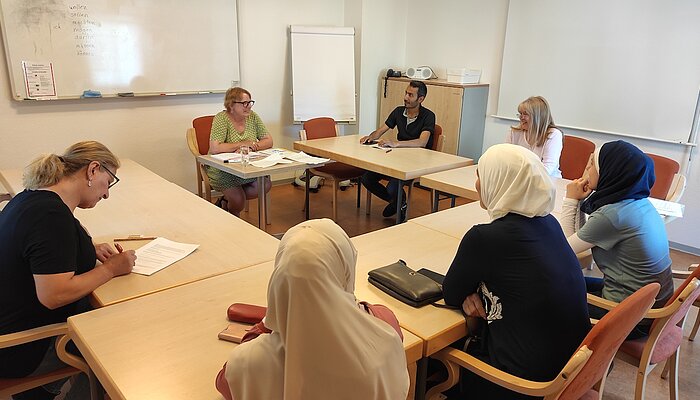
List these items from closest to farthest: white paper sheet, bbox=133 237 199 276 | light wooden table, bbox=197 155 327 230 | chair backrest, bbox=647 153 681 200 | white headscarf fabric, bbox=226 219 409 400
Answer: white headscarf fabric, bbox=226 219 409 400 < white paper sheet, bbox=133 237 199 276 < chair backrest, bbox=647 153 681 200 < light wooden table, bbox=197 155 327 230

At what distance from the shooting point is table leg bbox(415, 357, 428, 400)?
1.59 metres

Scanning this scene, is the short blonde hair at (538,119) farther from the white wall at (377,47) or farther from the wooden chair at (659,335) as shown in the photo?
the white wall at (377,47)

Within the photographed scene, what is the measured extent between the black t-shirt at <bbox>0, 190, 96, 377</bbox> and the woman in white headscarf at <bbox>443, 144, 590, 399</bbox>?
1258 millimetres

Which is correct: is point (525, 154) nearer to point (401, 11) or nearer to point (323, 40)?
point (323, 40)

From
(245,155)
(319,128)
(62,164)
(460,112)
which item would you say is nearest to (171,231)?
(62,164)

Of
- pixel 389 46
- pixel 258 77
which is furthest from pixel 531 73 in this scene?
pixel 258 77

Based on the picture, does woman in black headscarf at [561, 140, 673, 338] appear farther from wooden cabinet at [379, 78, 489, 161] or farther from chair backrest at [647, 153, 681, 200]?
wooden cabinet at [379, 78, 489, 161]

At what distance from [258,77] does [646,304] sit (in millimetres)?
4609

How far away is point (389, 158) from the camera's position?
384cm

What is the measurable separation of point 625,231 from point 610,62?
119 inches

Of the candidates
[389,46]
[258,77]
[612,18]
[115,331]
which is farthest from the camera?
[389,46]

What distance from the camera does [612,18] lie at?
4.27 m

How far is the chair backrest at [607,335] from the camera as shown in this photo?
133cm

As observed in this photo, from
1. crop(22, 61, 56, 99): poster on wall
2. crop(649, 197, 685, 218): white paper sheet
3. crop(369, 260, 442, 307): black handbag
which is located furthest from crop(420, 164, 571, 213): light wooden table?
crop(22, 61, 56, 99): poster on wall
